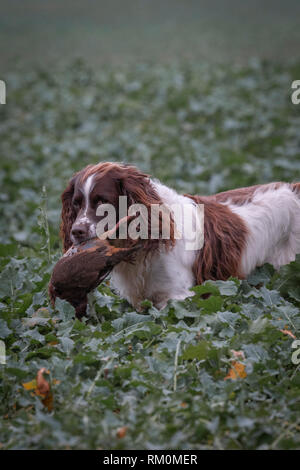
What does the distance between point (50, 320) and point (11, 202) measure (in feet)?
16.7

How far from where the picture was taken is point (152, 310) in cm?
416

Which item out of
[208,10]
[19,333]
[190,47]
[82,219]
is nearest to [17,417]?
[19,333]

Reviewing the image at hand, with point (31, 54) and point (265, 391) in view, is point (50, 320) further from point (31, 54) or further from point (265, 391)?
point (31, 54)

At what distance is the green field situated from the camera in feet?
9.64

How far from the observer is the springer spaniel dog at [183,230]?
4293mm

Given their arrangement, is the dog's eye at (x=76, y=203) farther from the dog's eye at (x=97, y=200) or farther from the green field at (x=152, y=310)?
the green field at (x=152, y=310)

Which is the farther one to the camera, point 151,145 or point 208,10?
point 208,10

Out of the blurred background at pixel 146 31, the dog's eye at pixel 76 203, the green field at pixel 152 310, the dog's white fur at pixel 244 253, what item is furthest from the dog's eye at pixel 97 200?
the blurred background at pixel 146 31

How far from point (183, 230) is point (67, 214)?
819 millimetres
